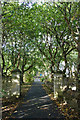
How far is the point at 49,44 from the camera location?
17422 millimetres

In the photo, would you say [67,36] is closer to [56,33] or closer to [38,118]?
[56,33]

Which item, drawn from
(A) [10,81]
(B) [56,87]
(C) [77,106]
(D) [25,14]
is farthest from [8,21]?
(C) [77,106]

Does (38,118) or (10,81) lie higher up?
(10,81)

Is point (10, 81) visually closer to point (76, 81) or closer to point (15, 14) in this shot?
point (15, 14)

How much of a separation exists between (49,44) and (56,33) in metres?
3.90

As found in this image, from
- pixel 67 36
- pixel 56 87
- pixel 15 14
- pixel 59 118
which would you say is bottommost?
pixel 59 118

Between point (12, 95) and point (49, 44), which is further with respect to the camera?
point (49, 44)

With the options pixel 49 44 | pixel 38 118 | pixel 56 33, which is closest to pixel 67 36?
pixel 56 33

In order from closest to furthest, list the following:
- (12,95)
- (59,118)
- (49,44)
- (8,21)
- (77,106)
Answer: (59,118) < (77,106) < (8,21) < (12,95) < (49,44)

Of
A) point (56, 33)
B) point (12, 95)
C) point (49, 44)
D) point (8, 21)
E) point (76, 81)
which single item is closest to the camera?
point (76, 81)

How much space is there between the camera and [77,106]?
6957 millimetres

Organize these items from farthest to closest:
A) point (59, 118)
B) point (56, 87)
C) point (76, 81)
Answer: point (56, 87), point (76, 81), point (59, 118)

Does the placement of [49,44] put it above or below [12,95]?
above

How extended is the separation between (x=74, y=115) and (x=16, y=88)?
19.8 feet
